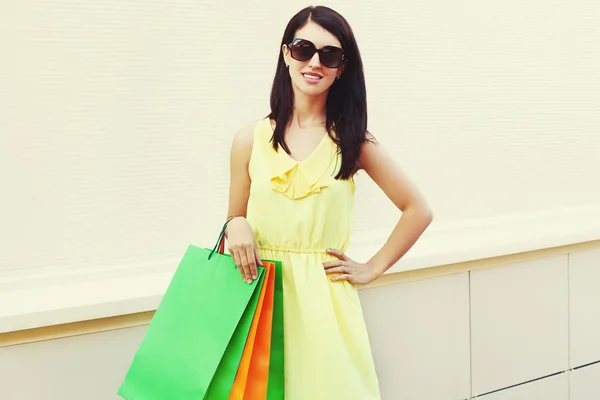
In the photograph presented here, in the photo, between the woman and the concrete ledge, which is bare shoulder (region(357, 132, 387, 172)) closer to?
the woman

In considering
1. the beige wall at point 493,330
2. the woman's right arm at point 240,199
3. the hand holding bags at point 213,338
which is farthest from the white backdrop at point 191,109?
the hand holding bags at point 213,338

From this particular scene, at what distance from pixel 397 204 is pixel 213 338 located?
44 centimetres

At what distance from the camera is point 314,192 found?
118 cm

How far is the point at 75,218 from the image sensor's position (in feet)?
5.09

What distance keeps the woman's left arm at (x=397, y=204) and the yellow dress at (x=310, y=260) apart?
4 centimetres

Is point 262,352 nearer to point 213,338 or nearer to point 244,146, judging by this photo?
point 213,338

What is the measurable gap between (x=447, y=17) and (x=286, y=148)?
104cm

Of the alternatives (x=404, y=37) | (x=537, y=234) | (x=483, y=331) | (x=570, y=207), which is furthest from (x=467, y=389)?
(x=404, y=37)

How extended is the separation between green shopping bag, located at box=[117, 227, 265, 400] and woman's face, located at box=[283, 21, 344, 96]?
32 centimetres

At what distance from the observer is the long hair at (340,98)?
1.19 metres

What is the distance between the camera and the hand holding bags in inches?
42.1

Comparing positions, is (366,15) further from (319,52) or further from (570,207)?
(570,207)

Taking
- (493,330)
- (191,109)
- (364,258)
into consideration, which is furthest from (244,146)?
(493,330)

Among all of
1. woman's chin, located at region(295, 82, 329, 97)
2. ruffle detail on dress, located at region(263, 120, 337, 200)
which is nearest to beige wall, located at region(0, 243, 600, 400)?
ruffle detail on dress, located at region(263, 120, 337, 200)
